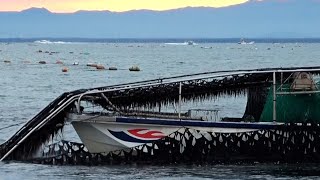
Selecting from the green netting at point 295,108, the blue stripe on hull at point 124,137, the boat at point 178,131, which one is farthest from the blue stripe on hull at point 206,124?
the green netting at point 295,108

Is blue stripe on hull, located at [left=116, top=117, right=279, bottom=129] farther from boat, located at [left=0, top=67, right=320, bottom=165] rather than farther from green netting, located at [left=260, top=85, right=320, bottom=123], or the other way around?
green netting, located at [left=260, top=85, right=320, bottom=123]

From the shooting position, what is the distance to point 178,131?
28.3 m

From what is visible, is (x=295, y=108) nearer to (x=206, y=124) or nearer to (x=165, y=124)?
(x=206, y=124)

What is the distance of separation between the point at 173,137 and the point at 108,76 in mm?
71424

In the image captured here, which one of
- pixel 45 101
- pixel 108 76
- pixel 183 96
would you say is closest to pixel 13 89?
pixel 45 101

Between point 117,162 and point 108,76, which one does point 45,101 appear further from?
point 108,76

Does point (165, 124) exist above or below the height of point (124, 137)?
above

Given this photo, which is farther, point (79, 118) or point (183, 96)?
point (183, 96)

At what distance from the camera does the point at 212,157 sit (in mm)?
28719

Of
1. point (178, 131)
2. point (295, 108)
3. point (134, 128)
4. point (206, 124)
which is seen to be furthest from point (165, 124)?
point (295, 108)

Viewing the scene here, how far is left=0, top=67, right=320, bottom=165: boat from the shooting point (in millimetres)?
28312

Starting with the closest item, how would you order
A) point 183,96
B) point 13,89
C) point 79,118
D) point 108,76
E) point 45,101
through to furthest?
point 79,118 < point 183,96 < point 45,101 < point 13,89 < point 108,76

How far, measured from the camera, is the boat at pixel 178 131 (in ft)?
92.9

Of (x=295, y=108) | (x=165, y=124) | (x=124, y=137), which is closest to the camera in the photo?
(x=165, y=124)
